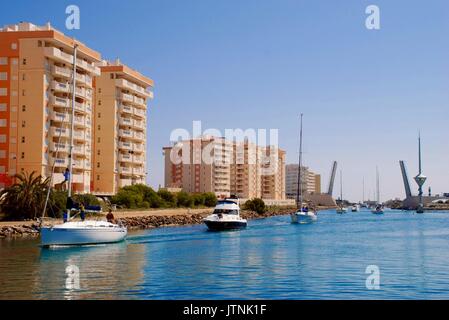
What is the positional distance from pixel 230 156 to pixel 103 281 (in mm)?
144623

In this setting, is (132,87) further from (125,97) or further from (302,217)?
(302,217)

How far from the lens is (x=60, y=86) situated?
70500 millimetres

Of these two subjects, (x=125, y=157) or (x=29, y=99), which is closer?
(x=29, y=99)

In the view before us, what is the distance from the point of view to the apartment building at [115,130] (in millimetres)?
86375

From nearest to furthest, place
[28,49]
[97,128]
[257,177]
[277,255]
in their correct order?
1. [277,255]
2. [28,49]
3. [97,128]
4. [257,177]

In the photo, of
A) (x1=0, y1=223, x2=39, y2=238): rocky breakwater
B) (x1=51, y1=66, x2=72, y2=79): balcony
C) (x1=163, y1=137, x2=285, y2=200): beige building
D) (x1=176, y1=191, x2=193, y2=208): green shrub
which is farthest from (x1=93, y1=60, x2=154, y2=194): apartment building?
(x1=163, y1=137, x2=285, y2=200): beige building

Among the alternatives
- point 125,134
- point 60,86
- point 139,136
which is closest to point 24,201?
point 60,86

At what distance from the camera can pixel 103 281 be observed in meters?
22.9

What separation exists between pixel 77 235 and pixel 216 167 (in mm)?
122794

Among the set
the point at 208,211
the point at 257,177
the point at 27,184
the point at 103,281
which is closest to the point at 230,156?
the point at 257,177

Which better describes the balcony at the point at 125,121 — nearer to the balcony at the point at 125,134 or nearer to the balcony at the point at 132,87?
the balcony at the point at 125,134

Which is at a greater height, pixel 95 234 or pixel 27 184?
pixel 27 184

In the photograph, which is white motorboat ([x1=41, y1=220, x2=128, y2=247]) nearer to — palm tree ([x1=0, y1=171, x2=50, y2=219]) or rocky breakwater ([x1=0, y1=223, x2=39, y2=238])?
rocky breakwater ([x1=0, y1=223, x2=39, y2=238])
